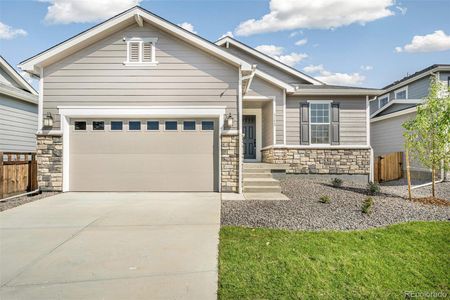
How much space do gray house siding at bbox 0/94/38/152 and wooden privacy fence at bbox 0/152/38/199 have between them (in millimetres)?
3553

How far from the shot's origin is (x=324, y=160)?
1184cm

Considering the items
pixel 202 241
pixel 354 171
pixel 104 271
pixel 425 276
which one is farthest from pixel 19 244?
pixel 354 171

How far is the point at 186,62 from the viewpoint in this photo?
8.62 meters

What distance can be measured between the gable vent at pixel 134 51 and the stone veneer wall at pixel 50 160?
3303 millimetres

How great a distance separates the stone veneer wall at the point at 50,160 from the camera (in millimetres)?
8555

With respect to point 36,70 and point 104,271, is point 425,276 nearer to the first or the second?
point 104,271

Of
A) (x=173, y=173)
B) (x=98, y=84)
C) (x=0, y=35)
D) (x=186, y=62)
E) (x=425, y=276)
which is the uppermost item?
(x=0, y=35)

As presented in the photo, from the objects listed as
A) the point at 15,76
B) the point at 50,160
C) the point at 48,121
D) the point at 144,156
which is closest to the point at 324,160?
the point at 144,156

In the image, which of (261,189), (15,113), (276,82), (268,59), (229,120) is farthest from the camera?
(268,59)

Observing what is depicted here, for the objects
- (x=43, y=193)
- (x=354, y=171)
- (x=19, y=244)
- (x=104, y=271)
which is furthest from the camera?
(x=354, y=171)

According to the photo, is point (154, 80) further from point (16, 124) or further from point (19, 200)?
point (16, 124)

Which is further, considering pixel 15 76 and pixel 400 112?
pixel 15 76

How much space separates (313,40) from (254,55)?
296 cm

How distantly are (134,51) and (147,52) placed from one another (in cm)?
41
